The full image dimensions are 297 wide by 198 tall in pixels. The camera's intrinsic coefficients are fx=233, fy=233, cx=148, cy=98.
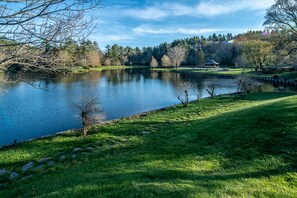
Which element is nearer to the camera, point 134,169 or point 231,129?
point 134,169

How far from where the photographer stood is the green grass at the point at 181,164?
A: 498cm

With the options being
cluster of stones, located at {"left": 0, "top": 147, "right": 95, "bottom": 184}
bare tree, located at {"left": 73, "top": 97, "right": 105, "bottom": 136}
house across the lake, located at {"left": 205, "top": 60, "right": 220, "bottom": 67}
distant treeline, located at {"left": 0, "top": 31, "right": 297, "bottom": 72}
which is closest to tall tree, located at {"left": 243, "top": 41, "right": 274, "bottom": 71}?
distant treeline, located at {"left": 0, "top": 31, "right": 297, "bottom": 72}

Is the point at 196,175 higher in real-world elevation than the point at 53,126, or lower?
higher

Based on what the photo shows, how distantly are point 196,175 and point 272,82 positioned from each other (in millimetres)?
40544

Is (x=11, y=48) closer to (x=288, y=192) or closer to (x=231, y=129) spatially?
(x=288, y=192)

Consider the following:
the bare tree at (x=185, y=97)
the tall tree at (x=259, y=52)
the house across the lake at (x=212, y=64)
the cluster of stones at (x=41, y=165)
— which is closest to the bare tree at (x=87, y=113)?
the cluster of stones at (x=41, y=165)

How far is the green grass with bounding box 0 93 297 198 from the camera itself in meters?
4.98

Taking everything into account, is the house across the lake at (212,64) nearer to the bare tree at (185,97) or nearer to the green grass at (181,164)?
the bare tree at (185,97)

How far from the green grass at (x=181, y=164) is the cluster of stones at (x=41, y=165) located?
0.19 metres

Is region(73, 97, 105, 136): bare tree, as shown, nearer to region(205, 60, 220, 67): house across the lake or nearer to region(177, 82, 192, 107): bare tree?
region(177, 82, 192, 107): bare tree

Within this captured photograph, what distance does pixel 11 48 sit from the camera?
3.82m

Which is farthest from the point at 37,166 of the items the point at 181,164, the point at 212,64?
the point at 212,64

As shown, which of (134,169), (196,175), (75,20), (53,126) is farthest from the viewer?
(53,126)

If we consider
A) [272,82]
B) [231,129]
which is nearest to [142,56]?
[272,82]
